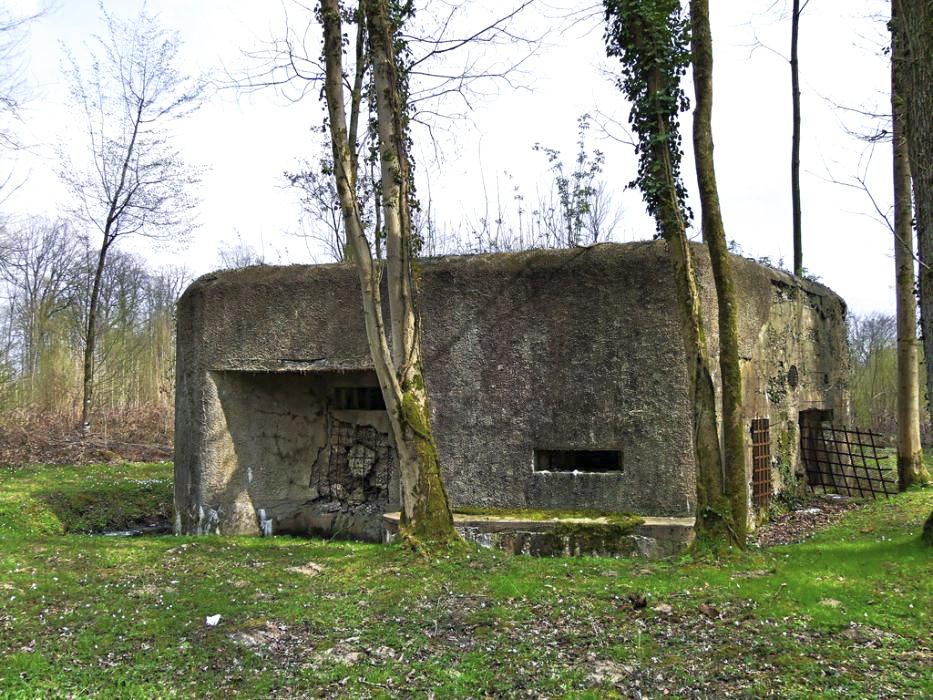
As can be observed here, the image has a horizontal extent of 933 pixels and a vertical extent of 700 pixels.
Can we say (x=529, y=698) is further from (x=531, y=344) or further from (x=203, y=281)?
(x=203, y=281)

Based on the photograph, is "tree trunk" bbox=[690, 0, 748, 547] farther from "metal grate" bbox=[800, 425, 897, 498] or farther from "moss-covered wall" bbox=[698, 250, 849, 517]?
"metal grate" bbox=[800, 425, 897, 498]

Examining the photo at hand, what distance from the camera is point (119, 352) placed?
2289cm

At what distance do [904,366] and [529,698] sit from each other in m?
9.81

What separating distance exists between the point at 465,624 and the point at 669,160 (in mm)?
4445

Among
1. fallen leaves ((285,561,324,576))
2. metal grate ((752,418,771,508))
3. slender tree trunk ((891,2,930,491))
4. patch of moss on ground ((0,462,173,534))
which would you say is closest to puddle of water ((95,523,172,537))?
patch of moss on ground ((0,462,173,534))

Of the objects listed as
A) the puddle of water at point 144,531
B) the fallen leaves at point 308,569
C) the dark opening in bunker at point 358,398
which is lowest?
the puddle of water at point 144,531

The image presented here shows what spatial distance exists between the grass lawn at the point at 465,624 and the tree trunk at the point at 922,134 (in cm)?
201

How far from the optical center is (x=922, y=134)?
606 centimetres

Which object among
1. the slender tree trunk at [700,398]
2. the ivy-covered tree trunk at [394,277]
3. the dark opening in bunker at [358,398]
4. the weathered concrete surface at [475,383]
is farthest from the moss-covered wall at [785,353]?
the dark opening in bunker at [358,398]

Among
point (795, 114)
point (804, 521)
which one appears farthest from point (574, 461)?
point (795, 114)

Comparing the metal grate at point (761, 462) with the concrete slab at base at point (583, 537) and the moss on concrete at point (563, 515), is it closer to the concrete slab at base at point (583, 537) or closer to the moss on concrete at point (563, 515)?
the concrete slab at base at point (583, 537)

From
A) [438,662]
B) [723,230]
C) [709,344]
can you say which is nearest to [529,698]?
[438,662]

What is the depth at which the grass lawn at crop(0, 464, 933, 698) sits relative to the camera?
177 inches

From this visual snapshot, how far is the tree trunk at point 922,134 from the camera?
5.97 metres
